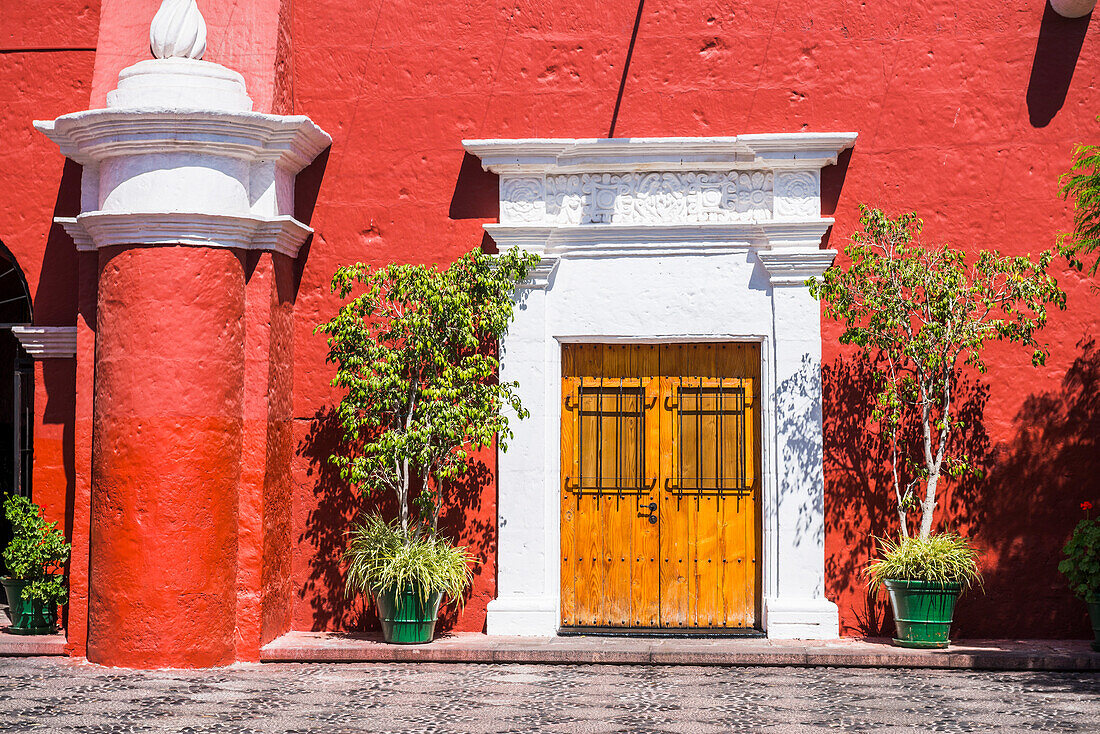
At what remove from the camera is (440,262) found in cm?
845

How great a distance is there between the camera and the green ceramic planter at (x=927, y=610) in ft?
24.7

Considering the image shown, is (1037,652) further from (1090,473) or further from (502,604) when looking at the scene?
(502,604)

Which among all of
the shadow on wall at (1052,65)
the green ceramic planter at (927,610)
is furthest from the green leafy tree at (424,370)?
the shadow on wall at (1052,65)

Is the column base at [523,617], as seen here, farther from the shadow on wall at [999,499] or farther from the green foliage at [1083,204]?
the green foliage at [1083,204]

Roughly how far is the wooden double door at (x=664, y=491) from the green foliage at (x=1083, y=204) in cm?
227

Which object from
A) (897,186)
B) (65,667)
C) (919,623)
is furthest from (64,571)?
(897,186)

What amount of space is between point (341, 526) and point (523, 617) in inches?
59.2

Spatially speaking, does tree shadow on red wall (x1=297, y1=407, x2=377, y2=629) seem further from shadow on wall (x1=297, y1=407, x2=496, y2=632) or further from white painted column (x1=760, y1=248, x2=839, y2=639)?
white painted column (x1=760, y1=248, x2=839, y2=639)

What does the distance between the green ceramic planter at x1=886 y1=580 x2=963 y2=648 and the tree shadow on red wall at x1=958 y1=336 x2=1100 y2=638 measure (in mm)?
607

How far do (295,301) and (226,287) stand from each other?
0.89 meters

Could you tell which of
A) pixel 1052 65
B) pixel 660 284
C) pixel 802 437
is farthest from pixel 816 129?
pixel 802 437

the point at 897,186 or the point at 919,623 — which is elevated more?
the point at 897,186

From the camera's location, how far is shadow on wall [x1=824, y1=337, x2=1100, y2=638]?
26.4ft

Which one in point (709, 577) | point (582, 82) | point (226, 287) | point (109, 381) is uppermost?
point (582, 82)
